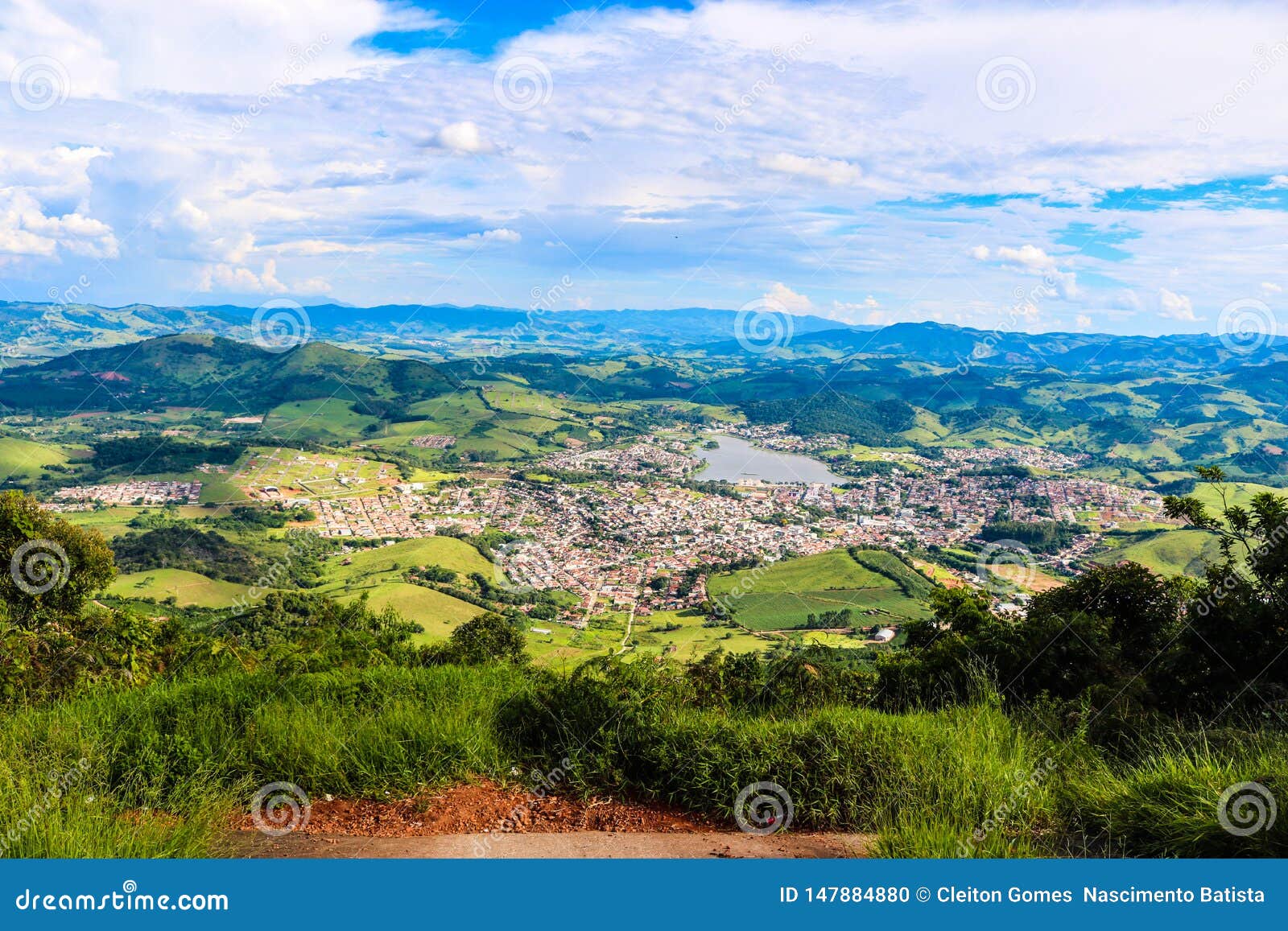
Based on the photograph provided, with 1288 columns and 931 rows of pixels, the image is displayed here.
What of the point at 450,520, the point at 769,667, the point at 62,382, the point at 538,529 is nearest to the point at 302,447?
the point at 450,520

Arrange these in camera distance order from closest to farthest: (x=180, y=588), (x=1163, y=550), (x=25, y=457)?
(x=180, y=588) → (x=1163, y=550) → (x=25, y=457)

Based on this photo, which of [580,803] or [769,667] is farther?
[769,667]

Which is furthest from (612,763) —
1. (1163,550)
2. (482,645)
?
(1163,550)

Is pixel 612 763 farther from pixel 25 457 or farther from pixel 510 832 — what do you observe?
pixel 25 457

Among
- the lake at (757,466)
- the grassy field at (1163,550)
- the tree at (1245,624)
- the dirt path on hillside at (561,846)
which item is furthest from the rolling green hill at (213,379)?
the dirt path on hillside at (561,846)

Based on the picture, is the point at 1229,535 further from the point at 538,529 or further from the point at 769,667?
the point at 538,529
